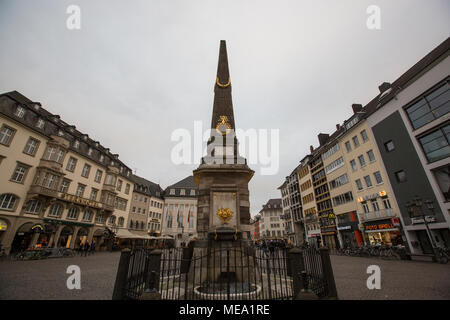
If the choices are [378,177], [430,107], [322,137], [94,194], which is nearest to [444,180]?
[430,107]

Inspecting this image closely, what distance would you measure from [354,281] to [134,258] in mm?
8914

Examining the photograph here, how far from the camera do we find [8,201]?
18.5 meters

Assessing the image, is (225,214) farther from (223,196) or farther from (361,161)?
(361,161)

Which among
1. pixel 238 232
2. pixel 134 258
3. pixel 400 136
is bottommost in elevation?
pixel 134 258

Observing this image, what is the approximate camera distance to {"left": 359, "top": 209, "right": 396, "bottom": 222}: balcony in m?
22.2

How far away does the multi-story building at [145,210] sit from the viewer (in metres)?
39.0

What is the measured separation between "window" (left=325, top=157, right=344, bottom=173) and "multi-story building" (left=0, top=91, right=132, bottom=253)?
37922mm

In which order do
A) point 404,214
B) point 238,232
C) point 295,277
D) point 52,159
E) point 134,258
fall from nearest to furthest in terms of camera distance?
point 295,277
point 134,258
point 238,232
point 404,214
point 52,159

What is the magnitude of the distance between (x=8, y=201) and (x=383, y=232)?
133 ft

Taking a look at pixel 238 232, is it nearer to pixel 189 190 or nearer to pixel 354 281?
pixel 354 281

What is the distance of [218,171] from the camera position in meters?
8.52

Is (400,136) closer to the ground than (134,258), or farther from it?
farther from it
